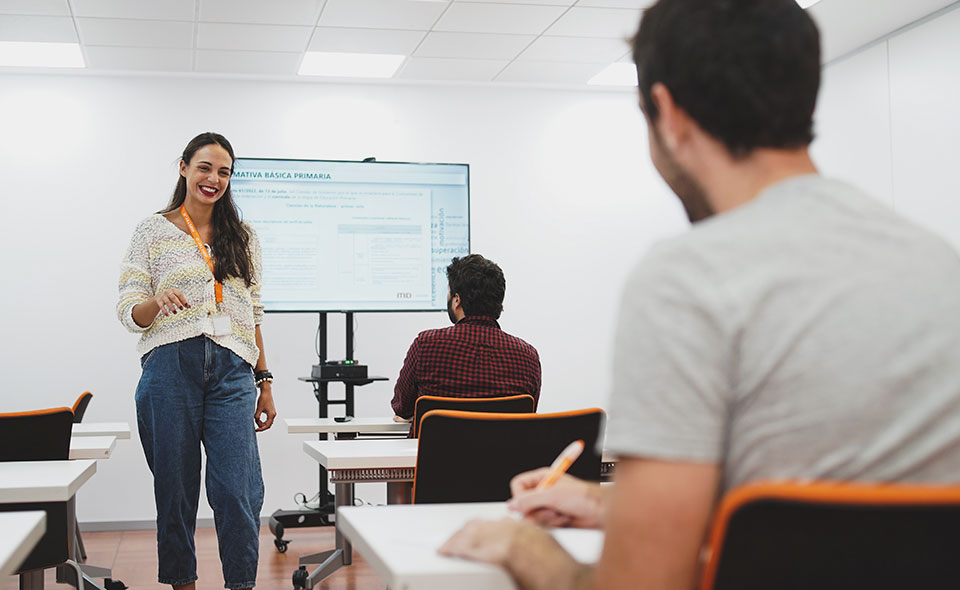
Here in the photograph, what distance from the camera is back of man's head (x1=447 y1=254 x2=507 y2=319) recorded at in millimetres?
3162

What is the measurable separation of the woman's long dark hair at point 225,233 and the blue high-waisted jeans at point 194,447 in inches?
10.6

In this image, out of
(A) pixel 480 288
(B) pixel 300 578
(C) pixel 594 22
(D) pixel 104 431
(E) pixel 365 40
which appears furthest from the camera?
(E) pixel 365 40

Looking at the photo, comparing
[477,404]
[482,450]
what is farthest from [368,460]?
[477,404]

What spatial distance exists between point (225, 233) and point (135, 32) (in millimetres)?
2434

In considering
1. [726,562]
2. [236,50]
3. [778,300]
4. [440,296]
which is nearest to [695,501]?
[726,562]

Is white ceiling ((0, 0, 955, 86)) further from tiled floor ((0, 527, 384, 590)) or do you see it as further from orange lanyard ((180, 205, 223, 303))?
tiled floor ((0, 527, 384, 590))

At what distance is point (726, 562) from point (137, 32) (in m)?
4.93

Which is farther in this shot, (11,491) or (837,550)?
(11,491)

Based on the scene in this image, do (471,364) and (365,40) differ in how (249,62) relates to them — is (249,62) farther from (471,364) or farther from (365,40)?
(471,364)

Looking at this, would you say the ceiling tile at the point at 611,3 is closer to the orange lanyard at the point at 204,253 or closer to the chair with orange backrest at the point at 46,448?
the orange lanyard at the point at 204,253

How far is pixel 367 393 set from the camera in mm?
5812

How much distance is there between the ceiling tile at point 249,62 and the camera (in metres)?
5.32

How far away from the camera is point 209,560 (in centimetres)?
446

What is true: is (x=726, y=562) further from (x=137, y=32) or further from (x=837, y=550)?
(x=137, y=32)
